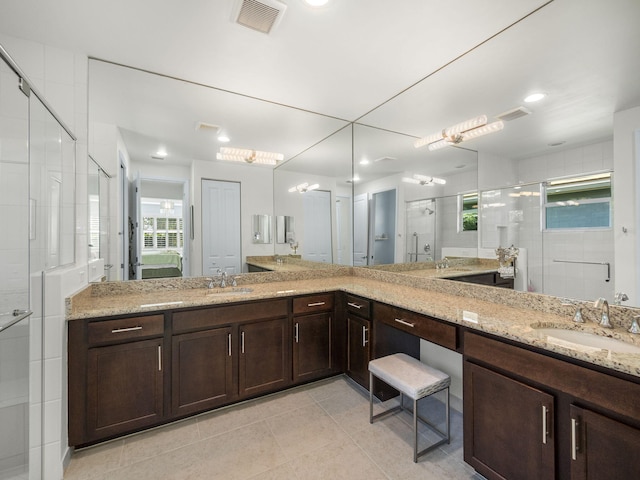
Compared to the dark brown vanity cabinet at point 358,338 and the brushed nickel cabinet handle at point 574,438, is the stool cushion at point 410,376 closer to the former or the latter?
the dark brown vanity cabinet at point 358,338

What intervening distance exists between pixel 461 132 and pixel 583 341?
1646 mm

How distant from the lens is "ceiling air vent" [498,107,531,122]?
1.85 meters

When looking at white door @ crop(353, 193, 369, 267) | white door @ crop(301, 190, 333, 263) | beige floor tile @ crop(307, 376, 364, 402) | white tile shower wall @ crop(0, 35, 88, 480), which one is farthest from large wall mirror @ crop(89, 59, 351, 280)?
beige floor tile @ crop(307, 376, 364, 402)

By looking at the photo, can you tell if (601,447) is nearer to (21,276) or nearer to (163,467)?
(163,467)

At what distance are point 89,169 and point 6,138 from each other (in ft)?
1.86

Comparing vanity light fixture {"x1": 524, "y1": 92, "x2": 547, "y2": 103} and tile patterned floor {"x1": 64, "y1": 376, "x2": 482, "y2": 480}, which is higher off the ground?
vanity light fixture {"x1": 524, "y1": 92, "x2": 547, "y2": 103}

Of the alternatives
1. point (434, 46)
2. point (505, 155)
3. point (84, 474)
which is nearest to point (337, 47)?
point (434, 46)

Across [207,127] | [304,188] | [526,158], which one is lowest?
[526,158]

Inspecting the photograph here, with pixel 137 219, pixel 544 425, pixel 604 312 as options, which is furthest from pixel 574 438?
pixel 137 219

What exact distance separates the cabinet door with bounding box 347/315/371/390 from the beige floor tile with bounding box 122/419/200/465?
1270 millimetres

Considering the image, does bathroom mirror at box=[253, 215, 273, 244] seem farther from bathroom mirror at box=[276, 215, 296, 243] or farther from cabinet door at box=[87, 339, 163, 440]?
cabinet door at box=[87, 339, 163, 440]

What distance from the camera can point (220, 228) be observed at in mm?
2727

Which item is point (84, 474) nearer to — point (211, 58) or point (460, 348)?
point (460, 348)

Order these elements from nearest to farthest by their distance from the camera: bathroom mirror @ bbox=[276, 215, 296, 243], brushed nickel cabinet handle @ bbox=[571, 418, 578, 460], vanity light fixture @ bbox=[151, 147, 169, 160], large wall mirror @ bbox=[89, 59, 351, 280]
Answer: brushed nickel cabinet handle @ bbox=[571, 418, 578, 460], large wall mirror @ bbox=[89, 59, 351, 280], vanity light fixture @ bbox=[151, 147, 169, 160], bathroom mirror @ bbox=[276, 215, 296, 243]
